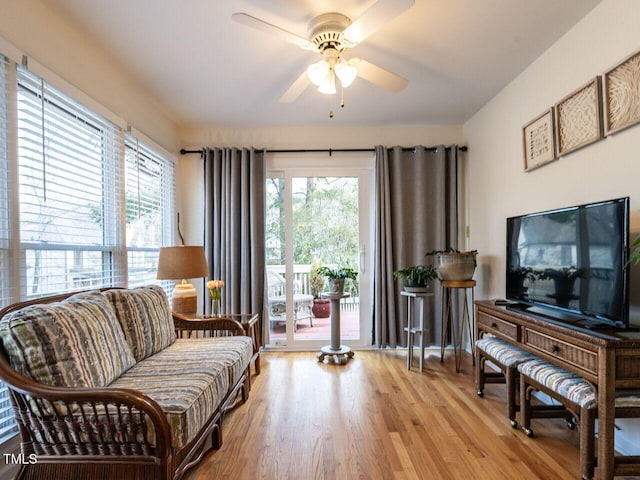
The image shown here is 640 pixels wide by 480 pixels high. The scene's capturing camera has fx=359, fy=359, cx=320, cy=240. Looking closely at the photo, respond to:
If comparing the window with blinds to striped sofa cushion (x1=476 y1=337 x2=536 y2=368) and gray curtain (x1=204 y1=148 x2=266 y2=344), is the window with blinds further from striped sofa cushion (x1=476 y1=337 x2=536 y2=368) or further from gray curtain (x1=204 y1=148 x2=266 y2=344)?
striped sofa cushion (x1=476 y1=337 x2=536 y2=368)

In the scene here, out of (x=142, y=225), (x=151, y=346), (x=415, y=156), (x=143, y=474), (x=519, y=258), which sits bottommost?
(x=143, y=474)

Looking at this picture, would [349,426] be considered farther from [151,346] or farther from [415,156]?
[415,156]

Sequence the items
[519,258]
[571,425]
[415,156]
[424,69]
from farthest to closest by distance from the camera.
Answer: [415,156] → [424,69] → [519,258] → [571,425]

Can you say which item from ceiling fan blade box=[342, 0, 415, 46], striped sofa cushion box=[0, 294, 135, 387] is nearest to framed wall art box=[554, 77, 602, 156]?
ceiling fan blade box=[342, 0, 415, 46]

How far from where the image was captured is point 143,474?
1.43 meters

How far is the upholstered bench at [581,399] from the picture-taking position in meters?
1.58

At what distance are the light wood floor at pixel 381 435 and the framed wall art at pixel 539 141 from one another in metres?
1.78

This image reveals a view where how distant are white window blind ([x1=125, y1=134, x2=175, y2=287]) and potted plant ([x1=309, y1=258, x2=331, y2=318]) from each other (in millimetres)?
1580

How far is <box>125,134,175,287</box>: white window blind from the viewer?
293cm

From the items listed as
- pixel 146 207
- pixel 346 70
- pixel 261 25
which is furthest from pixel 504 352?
pixel 146 207

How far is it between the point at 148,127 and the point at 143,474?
2.78 m

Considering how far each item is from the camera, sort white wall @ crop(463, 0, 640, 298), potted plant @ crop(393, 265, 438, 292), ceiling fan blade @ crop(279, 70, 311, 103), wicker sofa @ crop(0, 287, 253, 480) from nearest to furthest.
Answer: wicker sofa @ crop(0, 287, 253, 480)
white wall @ crop(463, 0, 640, 298)
ceiling fan blade @ crop(279, 70, 311, 103)
potted plant @ crop(393, 265, 438, 292)

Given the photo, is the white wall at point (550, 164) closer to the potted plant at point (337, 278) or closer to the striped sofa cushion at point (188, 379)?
the potted plant at point (337, 278)

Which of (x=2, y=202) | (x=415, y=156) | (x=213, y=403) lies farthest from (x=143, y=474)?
(x=415, y=156)
